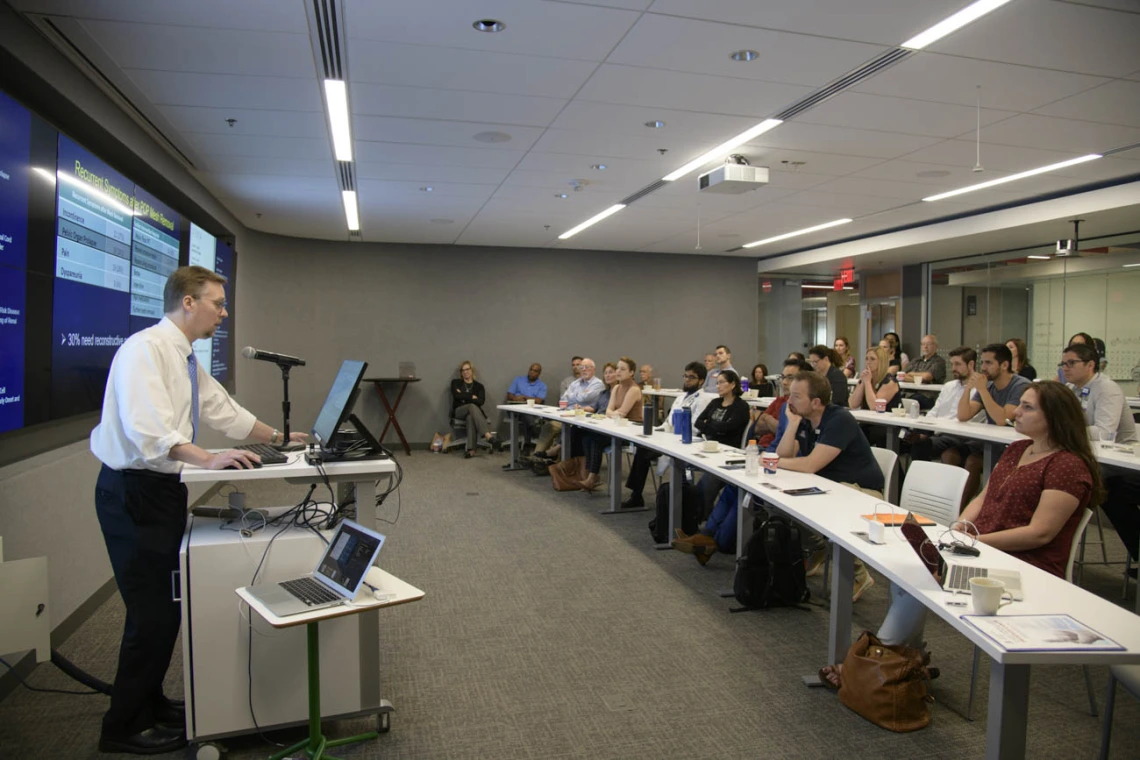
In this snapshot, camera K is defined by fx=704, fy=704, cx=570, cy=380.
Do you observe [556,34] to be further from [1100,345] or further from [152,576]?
[1100,345]

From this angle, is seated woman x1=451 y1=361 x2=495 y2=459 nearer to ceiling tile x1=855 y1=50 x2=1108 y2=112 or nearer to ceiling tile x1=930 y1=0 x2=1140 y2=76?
ceiling tile x1=855 y1=50 x2=1108 y2=112

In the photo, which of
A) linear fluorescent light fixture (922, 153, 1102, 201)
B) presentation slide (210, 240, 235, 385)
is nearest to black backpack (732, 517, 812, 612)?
linear fluorescent light fixture (922, 153, 1102, 201)

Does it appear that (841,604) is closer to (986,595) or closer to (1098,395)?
(986,595)

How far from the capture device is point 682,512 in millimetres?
5316

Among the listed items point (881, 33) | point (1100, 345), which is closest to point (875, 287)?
point (1100, 345)

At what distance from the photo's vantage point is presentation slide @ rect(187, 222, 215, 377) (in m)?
6.19

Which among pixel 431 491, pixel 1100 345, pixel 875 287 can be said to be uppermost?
pixel 875 287

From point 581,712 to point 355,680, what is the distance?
2.92ft

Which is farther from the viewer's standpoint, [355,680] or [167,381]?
[355,680]

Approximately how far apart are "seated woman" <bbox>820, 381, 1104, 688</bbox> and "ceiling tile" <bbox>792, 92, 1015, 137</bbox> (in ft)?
7.40

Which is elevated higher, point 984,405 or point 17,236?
point 17,236

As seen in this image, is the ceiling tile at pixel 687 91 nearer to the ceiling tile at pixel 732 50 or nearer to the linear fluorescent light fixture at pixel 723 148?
the ceiling tile at pixel 732 50

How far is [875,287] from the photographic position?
40.5ft

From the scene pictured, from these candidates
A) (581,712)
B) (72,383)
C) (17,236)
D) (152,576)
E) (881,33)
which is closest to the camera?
(152,576)
